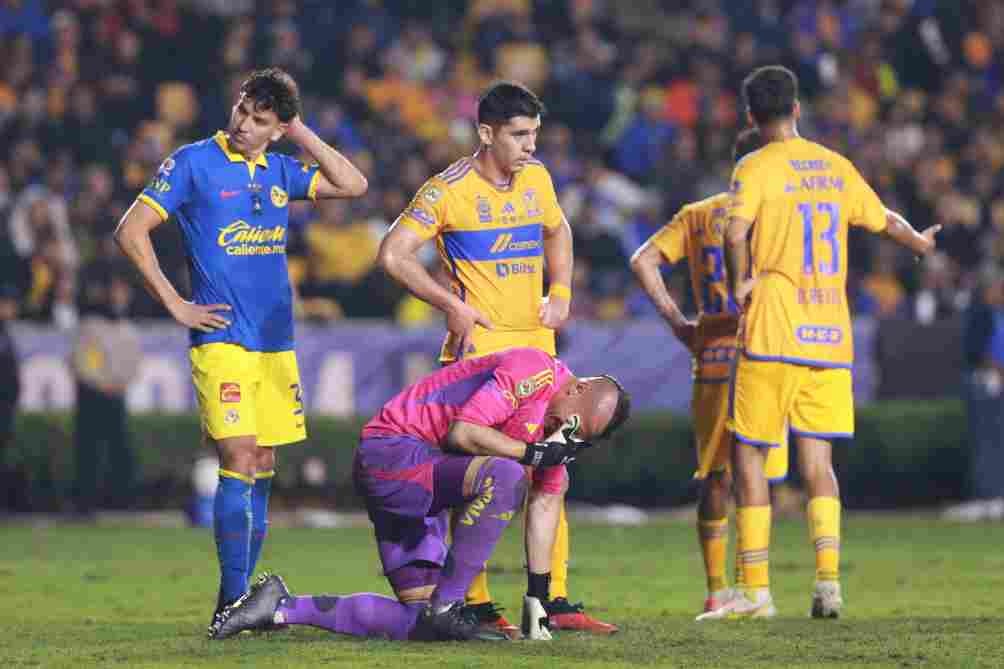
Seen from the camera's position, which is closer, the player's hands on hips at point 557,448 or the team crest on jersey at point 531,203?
the player's hands on hips at point 557,448

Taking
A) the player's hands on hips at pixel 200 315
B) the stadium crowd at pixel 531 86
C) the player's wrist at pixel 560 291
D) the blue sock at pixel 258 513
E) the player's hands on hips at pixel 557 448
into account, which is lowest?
the blue sock at pixel 258 513

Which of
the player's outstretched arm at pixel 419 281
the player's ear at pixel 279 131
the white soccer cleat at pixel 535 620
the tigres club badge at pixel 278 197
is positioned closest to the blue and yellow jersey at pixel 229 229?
the tigres club badge at pixel 278 197

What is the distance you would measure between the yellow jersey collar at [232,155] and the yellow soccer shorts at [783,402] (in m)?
2.57

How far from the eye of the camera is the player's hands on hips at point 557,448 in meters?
8.77

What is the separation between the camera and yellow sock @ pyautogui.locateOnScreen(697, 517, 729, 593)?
1073 cm

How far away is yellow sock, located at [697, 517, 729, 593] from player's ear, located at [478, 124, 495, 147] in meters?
2.51

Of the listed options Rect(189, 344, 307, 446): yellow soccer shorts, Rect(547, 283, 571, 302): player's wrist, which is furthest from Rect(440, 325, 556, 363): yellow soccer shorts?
Rect(189, 344, 307, 446): yellow soccer shorts

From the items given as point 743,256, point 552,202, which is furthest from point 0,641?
point 743,256

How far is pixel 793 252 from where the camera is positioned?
10.5 m

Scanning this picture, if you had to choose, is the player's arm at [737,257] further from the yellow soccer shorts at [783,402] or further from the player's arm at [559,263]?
the player's arm at [559,263]

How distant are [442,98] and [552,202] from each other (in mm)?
14192

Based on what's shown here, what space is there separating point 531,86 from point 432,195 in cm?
1480

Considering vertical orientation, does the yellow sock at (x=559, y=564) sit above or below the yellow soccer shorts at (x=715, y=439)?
below

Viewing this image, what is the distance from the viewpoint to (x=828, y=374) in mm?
10648
